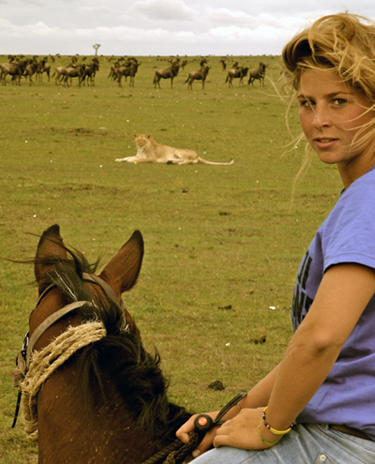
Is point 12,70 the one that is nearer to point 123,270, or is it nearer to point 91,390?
point 123,270

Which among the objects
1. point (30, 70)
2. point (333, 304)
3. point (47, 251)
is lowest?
point (47, 251)

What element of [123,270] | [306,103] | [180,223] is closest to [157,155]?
[180,223]

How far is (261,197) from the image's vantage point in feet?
36.6

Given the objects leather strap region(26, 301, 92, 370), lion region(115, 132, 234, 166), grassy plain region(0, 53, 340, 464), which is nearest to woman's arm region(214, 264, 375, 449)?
leather strap region(26, 301, 92, 370)

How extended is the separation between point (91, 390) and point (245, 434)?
18.1 inches

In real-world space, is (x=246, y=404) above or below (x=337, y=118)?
below

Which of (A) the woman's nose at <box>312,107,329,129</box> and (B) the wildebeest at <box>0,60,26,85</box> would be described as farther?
(B) the wildebeest at <box>0,60,26,85</box>

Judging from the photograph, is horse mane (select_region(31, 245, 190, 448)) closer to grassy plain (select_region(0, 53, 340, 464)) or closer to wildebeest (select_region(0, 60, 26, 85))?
grassy plain (select_region(0, 53, 340, 464))

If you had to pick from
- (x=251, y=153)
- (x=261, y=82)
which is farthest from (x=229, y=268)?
(x=261, y=82)

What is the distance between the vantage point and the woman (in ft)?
3.89

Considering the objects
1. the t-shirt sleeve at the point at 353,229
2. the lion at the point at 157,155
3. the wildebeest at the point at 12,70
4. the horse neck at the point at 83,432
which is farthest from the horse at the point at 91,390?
the wildebeest at the point at 12,70

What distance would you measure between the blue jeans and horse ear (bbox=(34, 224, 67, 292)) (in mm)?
876

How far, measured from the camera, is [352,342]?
1.30 meters

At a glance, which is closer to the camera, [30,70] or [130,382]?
[130,382]
